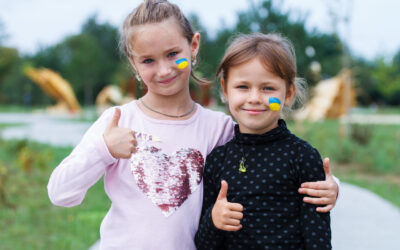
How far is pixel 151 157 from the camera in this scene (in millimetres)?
1646

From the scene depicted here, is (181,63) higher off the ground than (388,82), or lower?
higher

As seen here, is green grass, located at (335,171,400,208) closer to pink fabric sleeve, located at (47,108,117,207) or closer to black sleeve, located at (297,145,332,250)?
black sleeve, located at (297,145,332,250)

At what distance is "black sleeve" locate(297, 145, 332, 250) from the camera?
142 centimetres

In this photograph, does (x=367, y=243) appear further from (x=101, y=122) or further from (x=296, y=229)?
(x=101, y=122)

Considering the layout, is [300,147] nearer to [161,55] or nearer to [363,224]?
[161,55]

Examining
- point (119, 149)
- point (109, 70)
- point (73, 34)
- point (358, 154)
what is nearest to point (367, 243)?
point (119, 149)

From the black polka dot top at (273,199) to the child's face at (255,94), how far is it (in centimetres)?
5

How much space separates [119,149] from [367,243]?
2322mm

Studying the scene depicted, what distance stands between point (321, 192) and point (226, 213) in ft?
1.10

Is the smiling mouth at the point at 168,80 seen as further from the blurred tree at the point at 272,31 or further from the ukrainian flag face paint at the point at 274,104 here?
the blurred tree at the point at 272,31

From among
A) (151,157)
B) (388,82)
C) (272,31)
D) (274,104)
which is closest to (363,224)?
(272,31)

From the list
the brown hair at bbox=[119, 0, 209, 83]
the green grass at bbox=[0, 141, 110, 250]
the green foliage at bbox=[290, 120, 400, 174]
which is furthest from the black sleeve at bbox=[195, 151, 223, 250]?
the green foliage at bbox=[290, 120, 400, 174]

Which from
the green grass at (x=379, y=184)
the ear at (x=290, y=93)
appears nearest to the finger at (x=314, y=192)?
the ear at (x=290, y=93)

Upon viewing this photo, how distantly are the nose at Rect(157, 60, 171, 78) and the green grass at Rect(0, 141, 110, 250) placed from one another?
7.39ft
